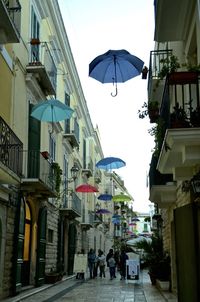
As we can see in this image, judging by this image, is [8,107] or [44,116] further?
[44,116]

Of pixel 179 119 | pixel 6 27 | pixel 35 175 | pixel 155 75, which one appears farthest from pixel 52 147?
pixel 179 119

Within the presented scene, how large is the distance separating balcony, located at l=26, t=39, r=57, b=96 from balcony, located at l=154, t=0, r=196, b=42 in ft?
21.7

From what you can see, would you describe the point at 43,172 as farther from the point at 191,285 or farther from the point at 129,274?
the point at 191,285

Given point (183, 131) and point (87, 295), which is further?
point (87, 295)

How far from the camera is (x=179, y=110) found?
28.5 ft

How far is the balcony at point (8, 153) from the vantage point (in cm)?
1175

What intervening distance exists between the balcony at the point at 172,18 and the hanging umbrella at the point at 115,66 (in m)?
1.52

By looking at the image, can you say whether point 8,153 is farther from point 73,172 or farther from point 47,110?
point 73,172

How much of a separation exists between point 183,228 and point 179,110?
256cm

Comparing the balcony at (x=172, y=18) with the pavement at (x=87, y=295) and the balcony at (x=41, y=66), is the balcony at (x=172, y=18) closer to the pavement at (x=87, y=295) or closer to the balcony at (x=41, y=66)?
the balcony at (x=41, y=66)

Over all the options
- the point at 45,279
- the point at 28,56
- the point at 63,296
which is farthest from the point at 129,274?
the point at 28,56

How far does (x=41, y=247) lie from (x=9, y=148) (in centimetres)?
692

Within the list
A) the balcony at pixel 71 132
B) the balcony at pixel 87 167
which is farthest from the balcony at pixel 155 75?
the balcony at pixel 87 167

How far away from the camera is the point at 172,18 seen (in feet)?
35.3
